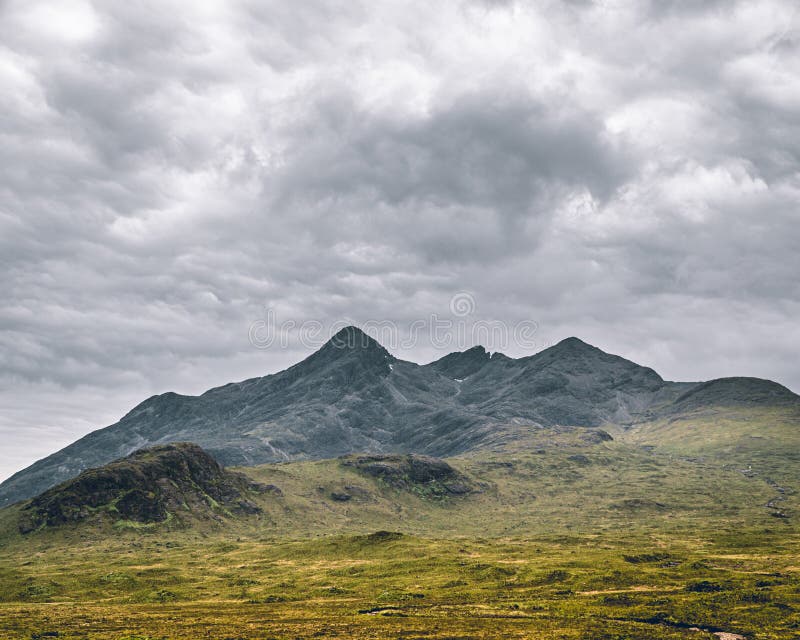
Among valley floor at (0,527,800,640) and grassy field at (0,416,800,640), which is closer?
valley floor at (0,527,800,640)

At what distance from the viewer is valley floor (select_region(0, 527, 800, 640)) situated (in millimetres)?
78062

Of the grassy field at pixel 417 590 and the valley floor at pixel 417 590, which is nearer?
the valley floor at pixel 417 590

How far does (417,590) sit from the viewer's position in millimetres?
119688

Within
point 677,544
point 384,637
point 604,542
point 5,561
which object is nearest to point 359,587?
point 384,637

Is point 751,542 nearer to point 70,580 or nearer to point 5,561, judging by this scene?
point 70,580

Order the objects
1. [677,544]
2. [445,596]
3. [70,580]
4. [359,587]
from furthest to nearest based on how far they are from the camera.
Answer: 1. [677,544]
2. [70,580]
3. [359,587]
4. [445,596]

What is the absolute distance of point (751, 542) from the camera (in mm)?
173125

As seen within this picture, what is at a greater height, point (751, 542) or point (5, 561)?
point (5, 561)

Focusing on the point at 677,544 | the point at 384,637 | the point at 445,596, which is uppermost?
the point at 384,637

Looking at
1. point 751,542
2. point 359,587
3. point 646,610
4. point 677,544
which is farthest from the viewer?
point 677,544

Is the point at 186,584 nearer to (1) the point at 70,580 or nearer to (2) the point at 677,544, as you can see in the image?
(1) the point at 70,580

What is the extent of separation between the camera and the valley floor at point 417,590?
3073 inches

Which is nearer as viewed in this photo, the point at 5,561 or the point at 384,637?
the point at 384,637

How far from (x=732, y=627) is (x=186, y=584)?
114590mm
